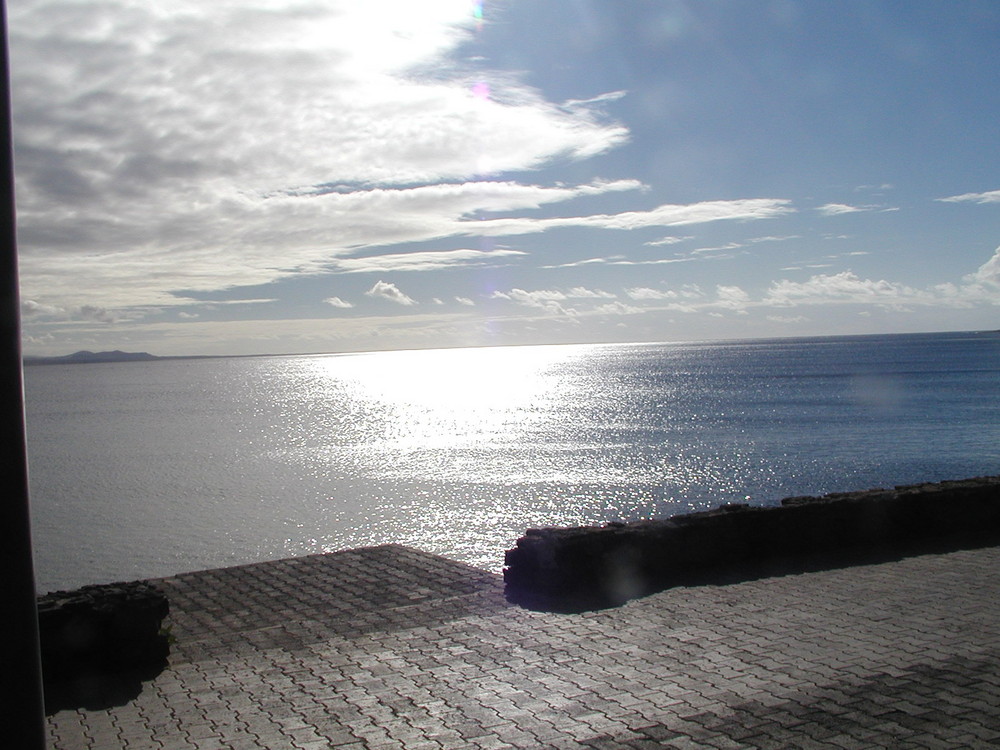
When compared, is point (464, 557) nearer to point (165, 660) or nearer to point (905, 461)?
point (165, 660)

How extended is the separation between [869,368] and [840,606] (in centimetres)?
12084

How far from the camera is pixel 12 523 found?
6.85 ft

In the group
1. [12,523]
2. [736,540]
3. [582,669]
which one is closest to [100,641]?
[582,669]

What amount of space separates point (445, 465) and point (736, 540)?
33590 millimetres

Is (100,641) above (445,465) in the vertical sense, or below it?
above

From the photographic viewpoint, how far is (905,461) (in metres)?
39.1

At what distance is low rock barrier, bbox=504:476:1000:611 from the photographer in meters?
8.69

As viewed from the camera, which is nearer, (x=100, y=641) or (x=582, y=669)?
(x=582, y=669)

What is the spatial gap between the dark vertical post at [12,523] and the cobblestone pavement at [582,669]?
3.26 m

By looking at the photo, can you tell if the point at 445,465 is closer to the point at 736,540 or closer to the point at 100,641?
the point at 736,540

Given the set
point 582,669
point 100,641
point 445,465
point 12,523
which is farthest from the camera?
point 445,465

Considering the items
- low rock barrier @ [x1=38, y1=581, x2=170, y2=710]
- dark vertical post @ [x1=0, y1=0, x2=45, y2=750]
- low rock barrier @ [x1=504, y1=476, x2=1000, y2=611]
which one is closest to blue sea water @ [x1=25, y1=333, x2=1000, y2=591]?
low rock barrier @ [x1=504, y1=476, x2=1000, y2=611]

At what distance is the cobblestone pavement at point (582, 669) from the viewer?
5.25 m

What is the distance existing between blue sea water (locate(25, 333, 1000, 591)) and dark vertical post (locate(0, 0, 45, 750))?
65.3 feet
